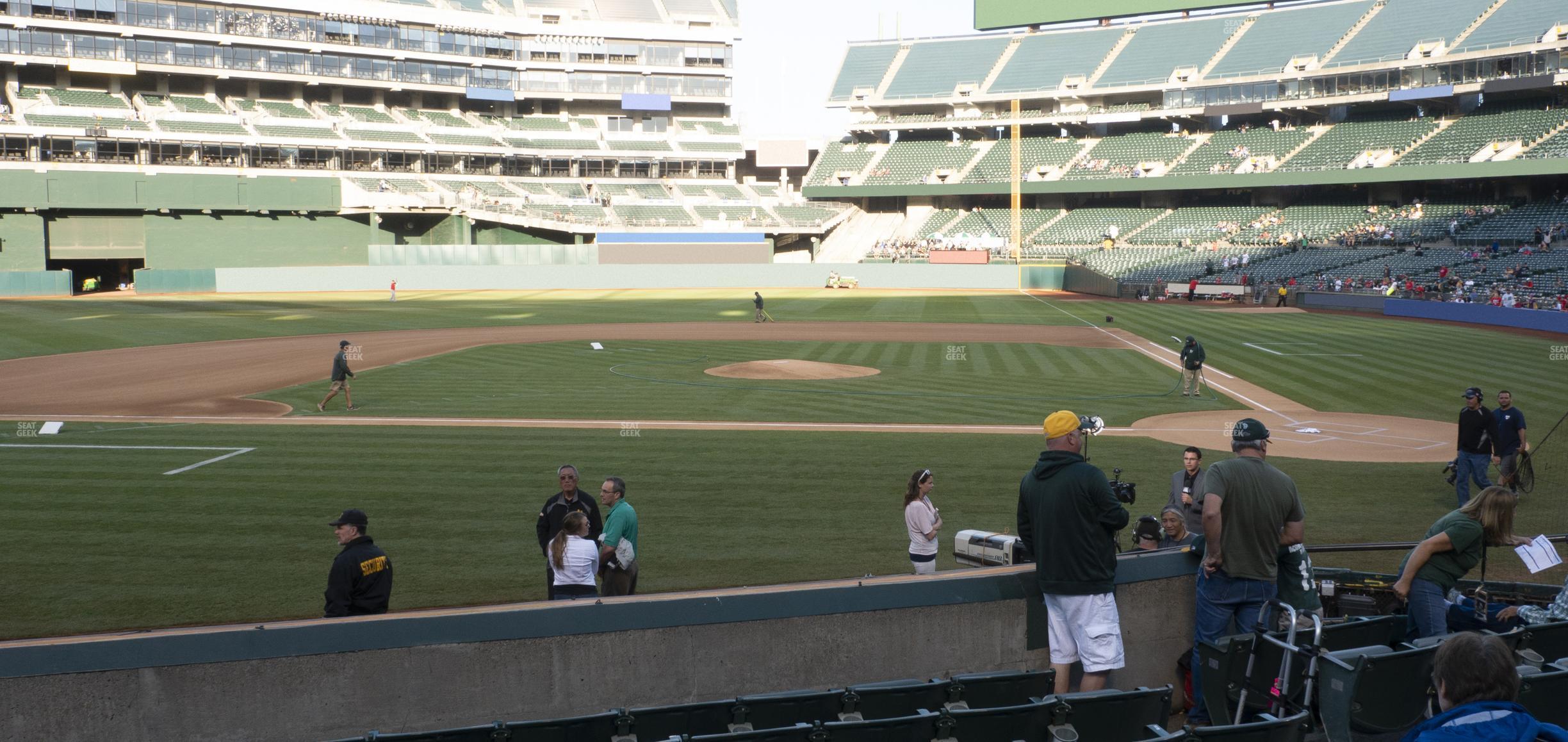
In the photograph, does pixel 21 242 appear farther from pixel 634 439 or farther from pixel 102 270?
pixel 634 439

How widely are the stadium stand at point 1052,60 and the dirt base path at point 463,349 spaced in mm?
50372

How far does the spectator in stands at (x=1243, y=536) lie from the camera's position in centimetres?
681

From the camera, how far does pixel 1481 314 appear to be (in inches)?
1900

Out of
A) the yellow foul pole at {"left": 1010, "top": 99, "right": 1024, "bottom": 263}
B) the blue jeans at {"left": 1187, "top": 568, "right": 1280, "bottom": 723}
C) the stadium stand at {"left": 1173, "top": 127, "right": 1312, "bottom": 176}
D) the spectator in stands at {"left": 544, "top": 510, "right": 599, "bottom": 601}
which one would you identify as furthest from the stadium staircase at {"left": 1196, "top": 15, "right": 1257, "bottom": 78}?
the blue jeans at {"left": 1187, "top": 568, "right": 1280, "bottom": 723}

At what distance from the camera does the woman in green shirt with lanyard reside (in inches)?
277

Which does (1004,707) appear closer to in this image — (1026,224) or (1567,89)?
(1567,89)

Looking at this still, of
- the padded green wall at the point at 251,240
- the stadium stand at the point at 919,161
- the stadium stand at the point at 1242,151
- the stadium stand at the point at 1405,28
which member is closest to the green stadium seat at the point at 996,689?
the padded green wall at the point at 251,240

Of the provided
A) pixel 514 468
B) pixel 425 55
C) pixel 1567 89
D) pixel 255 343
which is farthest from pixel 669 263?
pixel 514 468

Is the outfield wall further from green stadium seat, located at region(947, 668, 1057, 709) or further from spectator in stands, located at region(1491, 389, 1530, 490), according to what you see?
spectator in stands, located at region(1491, 389, 1530, 490)

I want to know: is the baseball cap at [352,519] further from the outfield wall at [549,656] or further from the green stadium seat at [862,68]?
the green stadium seat at [862,68]

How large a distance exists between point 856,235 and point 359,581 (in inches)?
3467

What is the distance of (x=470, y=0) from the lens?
92.4 meters

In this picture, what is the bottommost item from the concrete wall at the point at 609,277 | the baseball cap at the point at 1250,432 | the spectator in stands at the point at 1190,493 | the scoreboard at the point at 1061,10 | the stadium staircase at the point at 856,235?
the spectator in stands at the point at 1190,493

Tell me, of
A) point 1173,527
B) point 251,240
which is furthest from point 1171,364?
point 251,240
